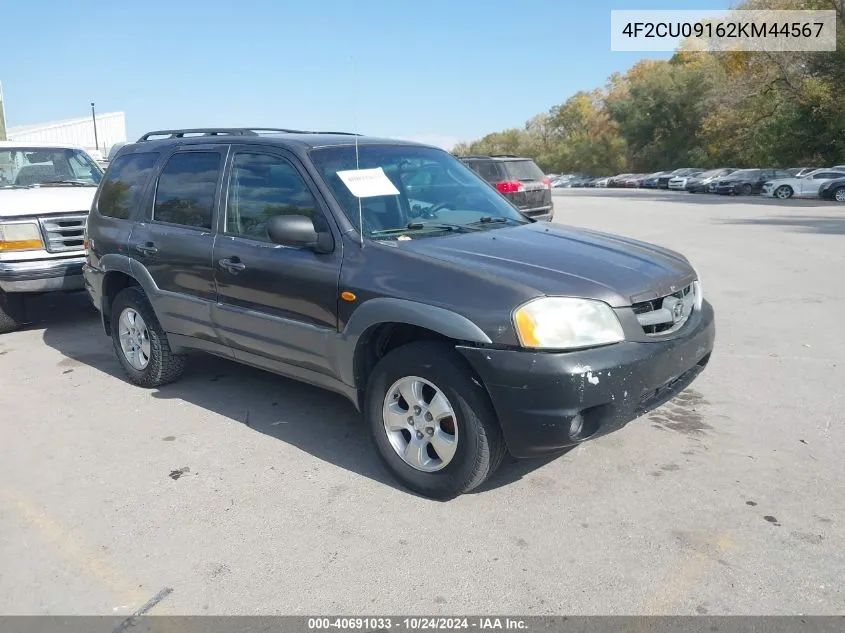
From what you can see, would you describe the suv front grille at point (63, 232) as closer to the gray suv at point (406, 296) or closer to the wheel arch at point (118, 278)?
the wheel arch at point (118, 278)

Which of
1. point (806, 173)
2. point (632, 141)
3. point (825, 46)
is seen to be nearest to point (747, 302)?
point (806, 173)

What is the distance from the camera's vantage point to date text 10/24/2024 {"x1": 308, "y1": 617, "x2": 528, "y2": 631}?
273cm

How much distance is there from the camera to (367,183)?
13.8 ft

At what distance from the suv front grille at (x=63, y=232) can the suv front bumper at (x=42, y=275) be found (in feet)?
0.46

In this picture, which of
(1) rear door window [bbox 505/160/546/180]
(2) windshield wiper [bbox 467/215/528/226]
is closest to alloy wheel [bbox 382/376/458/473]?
(2) windshield wiper [bbox 467/215/528/226]

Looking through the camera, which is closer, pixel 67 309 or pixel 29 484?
pixel 29 484

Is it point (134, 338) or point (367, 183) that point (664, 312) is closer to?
point (367, 183)

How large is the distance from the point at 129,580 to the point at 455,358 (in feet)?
5.72

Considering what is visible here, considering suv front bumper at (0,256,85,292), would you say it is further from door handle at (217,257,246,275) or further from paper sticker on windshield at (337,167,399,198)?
paper sticker on windshield at (337,167,399,198)

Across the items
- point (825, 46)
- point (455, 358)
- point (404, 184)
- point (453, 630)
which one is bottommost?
point (453, 630)

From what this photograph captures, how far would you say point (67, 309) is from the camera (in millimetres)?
8805

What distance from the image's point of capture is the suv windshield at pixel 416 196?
162 inches

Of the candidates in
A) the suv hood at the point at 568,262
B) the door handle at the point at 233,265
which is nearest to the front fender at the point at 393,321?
the suv hood at the point at 568,262

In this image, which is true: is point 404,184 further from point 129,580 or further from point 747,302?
point 747,302
